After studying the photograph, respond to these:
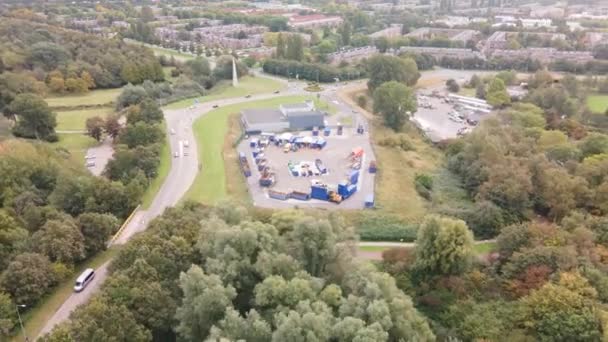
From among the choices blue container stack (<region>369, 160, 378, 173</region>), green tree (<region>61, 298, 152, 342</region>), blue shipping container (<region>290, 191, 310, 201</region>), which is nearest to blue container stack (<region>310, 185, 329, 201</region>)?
blue shipping container (<region>290, 191, 310, 201</region>)

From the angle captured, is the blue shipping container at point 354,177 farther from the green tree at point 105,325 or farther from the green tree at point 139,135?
the green tree at point 105,325

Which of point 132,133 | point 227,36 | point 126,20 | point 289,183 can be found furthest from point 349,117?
point 126,20

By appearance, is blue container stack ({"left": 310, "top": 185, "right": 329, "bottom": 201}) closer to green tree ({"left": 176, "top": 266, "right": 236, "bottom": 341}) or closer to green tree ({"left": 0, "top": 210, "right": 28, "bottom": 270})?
green tree ({"left": 176, "top": 266, "right": 236, "bottom": 341})

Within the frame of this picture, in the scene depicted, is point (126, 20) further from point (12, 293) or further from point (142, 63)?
point (12, 293)

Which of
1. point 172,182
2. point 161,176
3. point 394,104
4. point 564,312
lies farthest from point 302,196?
point 394,104

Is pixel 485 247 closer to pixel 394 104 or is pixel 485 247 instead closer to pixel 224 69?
pixel 394 104

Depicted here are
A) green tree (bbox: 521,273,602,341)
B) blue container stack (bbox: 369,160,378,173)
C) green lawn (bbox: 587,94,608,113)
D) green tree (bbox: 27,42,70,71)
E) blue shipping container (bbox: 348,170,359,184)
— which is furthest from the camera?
green tree (bbox: 27,42,70,71)
